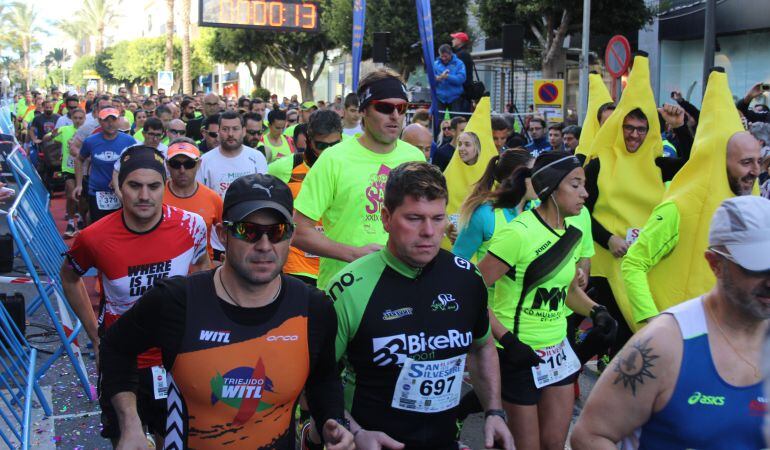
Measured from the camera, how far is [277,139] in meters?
11.9

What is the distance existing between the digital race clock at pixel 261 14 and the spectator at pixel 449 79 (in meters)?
10.6

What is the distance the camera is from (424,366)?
10.8 ft

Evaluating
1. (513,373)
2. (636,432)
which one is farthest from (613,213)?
(636,432)

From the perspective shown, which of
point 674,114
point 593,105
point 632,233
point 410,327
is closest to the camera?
point 410,327

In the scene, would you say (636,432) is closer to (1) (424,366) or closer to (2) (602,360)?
(1) (424,366)

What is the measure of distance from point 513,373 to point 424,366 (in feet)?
4.00

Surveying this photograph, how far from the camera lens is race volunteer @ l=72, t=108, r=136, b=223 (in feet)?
35.1

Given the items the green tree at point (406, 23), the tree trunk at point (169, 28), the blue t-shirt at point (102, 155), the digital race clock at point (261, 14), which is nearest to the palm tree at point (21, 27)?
the tree trunk at point (169, 28)

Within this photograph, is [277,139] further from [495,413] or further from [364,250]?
[495,413]

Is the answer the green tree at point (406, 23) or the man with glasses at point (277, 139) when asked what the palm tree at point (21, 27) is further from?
the man with glasses at point (277, 139)

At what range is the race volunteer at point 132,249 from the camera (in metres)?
4.60

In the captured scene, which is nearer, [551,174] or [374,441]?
[374,441]

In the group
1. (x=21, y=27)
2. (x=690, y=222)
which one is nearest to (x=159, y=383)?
(x=690, y=222)

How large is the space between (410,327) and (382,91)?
174 cm
